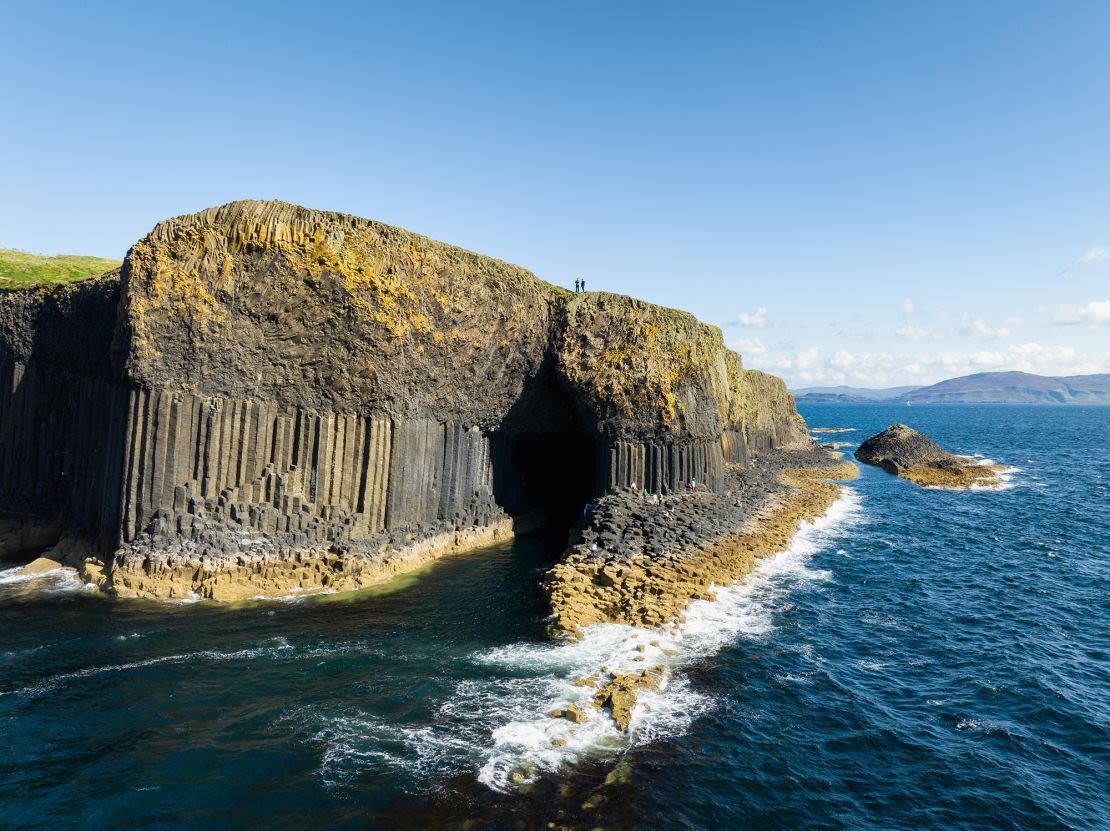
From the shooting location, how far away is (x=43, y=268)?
32562 mm

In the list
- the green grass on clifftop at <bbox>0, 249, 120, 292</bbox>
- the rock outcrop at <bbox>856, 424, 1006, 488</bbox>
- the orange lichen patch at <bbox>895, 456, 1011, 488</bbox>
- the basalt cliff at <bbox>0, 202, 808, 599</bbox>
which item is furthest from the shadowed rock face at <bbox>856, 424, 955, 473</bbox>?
the green grass on clifftop at <bbox>0, 249, 120, 292</bbox>

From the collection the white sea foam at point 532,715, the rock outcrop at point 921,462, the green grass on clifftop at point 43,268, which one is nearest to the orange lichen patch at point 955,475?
the rock outcrop at point 921,462

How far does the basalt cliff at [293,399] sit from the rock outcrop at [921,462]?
36.8 m

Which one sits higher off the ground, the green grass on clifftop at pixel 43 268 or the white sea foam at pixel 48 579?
the green grass on clifftop at pixel 43 268

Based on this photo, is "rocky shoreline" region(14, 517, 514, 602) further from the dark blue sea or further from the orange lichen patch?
the orange lichen patch

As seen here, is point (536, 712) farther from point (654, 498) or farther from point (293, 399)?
point (654, 498)

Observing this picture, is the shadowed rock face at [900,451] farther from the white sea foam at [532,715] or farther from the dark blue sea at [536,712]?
the white sea foam at [532,715]

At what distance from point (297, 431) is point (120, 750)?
46.2 ft

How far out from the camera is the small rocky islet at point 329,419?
2314 cm

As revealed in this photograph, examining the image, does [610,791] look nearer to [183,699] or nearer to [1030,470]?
[183,699]

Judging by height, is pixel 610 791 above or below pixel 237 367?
below

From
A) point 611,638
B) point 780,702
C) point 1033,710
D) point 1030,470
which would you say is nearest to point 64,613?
point 611,638

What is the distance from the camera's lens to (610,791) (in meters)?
12.2

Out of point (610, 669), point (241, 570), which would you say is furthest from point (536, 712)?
point (241, 570)
